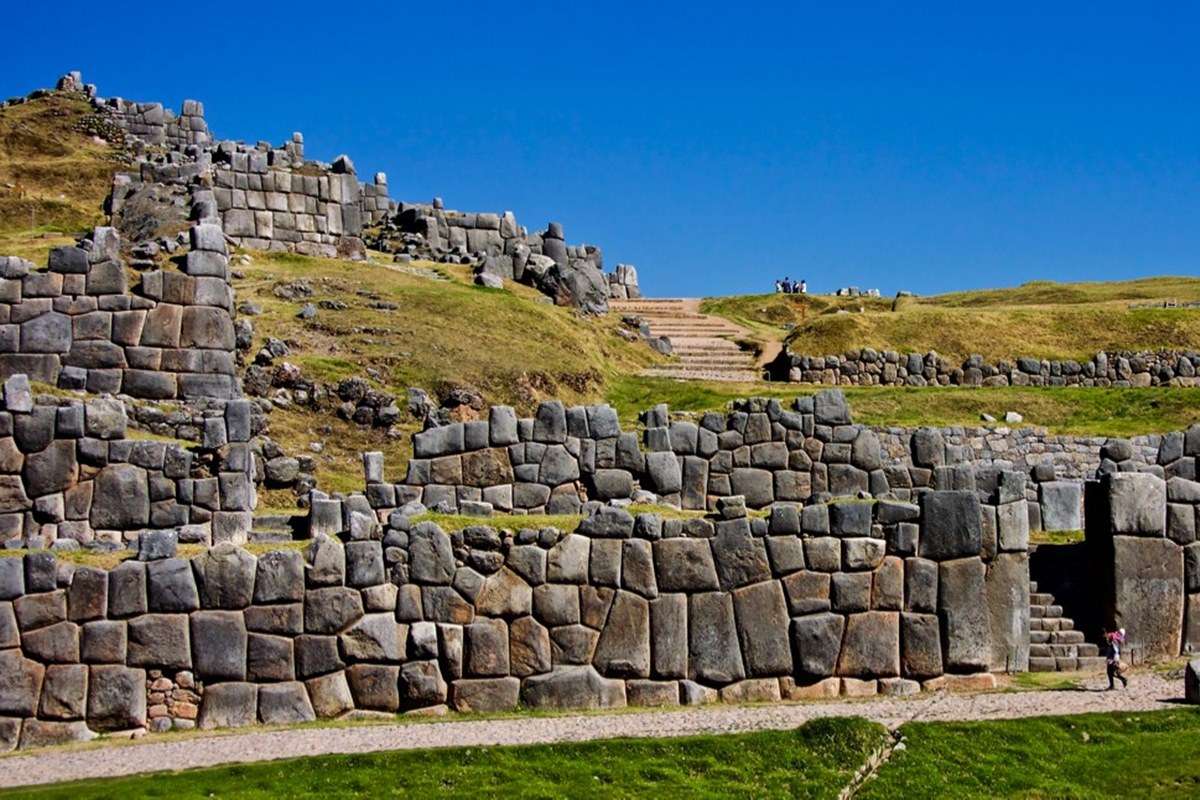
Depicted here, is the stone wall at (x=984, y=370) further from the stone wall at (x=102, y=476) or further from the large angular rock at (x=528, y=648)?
the large angular rock at (x=528, y=648)

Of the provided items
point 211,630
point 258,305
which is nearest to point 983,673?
point 211,630

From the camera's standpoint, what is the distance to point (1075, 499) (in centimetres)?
2897

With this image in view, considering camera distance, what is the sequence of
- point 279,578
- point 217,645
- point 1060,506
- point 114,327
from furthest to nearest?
point 1060,506, point 114,327, point 279,578, point 217,645

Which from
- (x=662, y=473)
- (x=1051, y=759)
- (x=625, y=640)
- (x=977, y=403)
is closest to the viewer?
(x=1051, y=759)

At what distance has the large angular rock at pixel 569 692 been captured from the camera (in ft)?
68.3

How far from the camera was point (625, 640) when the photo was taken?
21172 mm

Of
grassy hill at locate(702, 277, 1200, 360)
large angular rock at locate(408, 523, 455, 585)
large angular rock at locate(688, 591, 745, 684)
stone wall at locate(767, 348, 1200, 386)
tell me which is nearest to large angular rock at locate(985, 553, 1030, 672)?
large angular rock at locate(688, 591, 745, 684)

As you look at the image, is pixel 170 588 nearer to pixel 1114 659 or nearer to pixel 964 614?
pixel 964 614

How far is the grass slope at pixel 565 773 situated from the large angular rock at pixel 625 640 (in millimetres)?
2266

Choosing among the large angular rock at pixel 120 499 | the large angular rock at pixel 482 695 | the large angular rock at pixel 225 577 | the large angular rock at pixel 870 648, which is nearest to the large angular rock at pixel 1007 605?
the large angular rock at pixel 870 648

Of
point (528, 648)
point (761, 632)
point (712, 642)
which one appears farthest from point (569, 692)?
point (761, 632)

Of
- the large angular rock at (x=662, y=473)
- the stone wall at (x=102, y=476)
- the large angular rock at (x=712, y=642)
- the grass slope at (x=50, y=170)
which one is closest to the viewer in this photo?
the large angular rock at (x=712, y=642)

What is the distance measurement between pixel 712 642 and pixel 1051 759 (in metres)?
4.65

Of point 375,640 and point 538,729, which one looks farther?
point 375,640
